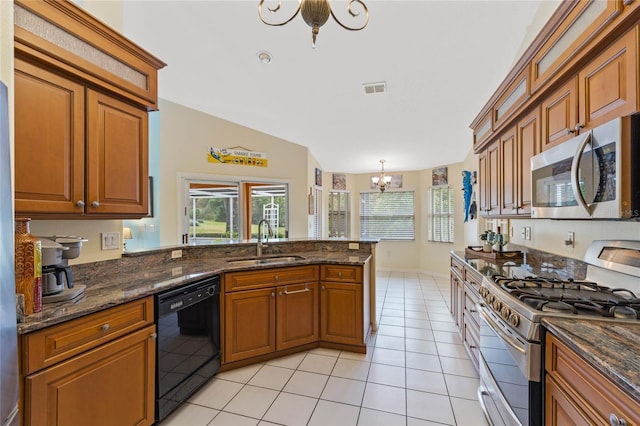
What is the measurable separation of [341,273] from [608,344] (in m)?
1.91

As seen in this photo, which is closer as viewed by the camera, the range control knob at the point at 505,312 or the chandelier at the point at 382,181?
the range control knob at the point at 505,312

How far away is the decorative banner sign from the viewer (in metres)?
4.45

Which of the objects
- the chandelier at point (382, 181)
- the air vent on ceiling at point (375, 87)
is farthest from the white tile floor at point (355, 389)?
the chandelier at point (382, 181)

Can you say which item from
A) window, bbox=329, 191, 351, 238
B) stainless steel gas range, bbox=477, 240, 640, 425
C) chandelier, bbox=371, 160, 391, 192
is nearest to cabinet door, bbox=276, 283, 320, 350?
stainless steel gas range, bbox=477, 240, 640, 425

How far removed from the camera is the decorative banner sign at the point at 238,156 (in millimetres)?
4445

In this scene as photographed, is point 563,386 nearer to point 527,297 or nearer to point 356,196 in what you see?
point 527,297

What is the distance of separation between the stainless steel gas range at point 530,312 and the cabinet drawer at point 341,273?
3.44 feet

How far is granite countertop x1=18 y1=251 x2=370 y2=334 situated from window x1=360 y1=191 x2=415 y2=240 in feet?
13.2

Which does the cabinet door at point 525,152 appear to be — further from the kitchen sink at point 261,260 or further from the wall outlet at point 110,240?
the wall outlet at point 110,240

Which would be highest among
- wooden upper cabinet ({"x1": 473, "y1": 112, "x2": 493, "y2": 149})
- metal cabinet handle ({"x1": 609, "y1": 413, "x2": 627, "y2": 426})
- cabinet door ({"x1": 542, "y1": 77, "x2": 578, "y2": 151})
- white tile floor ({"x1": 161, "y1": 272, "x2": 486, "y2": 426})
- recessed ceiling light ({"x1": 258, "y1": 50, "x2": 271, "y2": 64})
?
recessed ceiling light ({"x1": 258, "y1": 50, "x2": 271, "y2": 64})

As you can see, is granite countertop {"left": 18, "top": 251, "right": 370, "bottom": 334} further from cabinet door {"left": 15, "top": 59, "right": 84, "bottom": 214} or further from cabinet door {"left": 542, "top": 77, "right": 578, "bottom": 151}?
cabinet door {"left": 542, "top": 77, "right": 578, "bottom": 151}

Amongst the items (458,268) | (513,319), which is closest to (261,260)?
(458,268)

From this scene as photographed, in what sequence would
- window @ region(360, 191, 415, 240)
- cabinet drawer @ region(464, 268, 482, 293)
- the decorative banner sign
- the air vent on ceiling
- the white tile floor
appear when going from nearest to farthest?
the white tile floor → cabinet drawer @ region(464, 268, 482, 293) → the air vent on ceiling → the decorative banner sign → window @ region(360, 191, 415, 240)

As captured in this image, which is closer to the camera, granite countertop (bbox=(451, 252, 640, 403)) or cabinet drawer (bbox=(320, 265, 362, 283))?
granite countertop (bbox=(451, 252, 640, 403))
